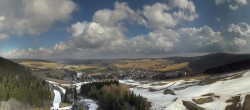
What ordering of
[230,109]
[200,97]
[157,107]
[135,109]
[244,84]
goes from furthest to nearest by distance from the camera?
[244,84] < [200,97] < [157,107] < [135,109] < [230,109]

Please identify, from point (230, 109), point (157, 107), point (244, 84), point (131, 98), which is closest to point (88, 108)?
point (131, 98)

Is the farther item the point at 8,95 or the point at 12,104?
the point at 8,95

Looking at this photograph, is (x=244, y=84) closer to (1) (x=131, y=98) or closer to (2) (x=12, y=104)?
(1) (x=131, y=98)

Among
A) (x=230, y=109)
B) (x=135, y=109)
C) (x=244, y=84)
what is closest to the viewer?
(x=230, y=109)

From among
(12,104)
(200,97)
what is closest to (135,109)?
(200,97)

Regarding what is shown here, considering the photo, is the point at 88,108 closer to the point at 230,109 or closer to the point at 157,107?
the point at 157,107

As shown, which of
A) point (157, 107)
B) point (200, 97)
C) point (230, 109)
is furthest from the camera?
point (200, 97)

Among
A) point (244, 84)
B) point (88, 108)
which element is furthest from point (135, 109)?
point (244, 84)

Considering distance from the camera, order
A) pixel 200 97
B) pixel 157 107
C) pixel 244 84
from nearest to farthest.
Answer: pixel 157 107
pixel 200 97
pixel 244 84

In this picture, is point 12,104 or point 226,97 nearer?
point 12,104
